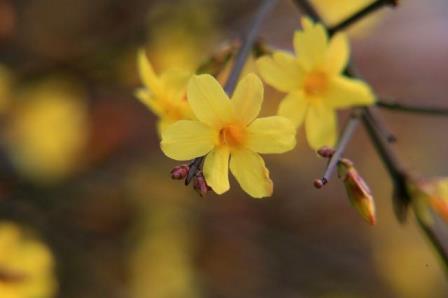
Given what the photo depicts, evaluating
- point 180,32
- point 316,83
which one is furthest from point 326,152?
point 180,32

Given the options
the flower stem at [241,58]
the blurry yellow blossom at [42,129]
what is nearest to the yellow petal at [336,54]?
the flower stem at [241,58]

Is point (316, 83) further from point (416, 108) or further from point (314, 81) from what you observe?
point (416, 108)

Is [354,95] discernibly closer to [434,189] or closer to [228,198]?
[434,189]

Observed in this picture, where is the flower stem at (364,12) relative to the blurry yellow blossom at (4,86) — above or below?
below

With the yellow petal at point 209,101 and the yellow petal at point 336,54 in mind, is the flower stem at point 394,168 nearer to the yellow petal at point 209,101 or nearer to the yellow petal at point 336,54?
the yellow petal at point 336,54

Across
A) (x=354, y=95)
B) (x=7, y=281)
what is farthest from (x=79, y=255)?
(x=354, y=95)

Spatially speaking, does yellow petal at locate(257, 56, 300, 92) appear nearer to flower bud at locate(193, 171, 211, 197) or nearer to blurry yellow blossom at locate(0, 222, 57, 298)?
flower bud at locate(193, 171, 211, 197)
